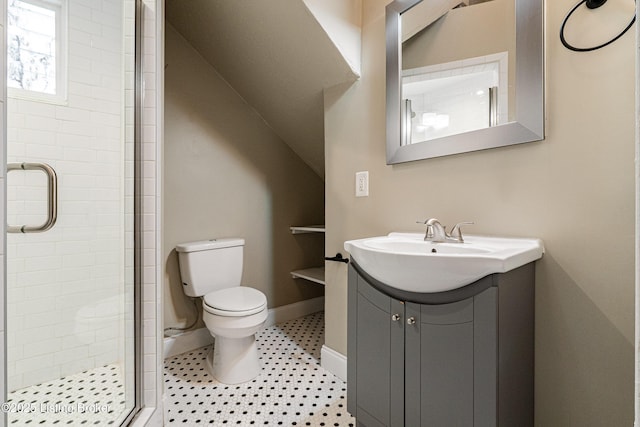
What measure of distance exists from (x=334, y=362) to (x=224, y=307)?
69 centimetres

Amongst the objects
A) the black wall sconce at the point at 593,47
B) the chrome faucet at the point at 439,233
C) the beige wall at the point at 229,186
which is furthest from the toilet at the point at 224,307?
the black wall sconce at the point at 593,47

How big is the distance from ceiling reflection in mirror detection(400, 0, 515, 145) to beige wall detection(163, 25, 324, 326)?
128cm

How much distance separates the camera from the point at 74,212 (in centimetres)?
136

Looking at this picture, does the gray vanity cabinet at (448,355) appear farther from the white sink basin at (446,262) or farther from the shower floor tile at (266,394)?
the shower floor tile at (266,394)

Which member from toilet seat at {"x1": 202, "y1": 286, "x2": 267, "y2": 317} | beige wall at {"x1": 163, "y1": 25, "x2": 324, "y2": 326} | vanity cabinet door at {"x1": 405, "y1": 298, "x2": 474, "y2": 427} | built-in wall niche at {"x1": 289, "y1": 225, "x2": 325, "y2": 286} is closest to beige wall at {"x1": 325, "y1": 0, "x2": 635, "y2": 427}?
vanity cabinet door at {"x1": 405, "y1": 298, "x2": 474, "y2": 427}

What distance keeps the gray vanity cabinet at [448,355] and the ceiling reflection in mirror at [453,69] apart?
2.00 ft

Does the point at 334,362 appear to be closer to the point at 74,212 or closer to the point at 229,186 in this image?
the point at 229,186

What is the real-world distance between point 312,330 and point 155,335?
127 centimetres

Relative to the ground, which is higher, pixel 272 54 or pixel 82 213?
pixel 272 54

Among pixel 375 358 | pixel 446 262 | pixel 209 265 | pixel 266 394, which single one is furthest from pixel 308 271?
pixel 446 262

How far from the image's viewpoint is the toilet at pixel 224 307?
1.50m

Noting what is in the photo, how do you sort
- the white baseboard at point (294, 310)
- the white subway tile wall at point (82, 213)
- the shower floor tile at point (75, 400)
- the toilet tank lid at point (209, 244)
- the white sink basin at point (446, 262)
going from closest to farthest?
the white sink basin at point (446, 262) < the shower floor tile at point (75, 400) < the white subway tile wall at point (82, 213) < the toilet tank lid at point (209, 244) < the white baseboard at point (294, 310)

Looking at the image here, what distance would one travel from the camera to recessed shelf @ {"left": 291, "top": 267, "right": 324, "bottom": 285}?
2.23 meters

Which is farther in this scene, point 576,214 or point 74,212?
point 74,212
